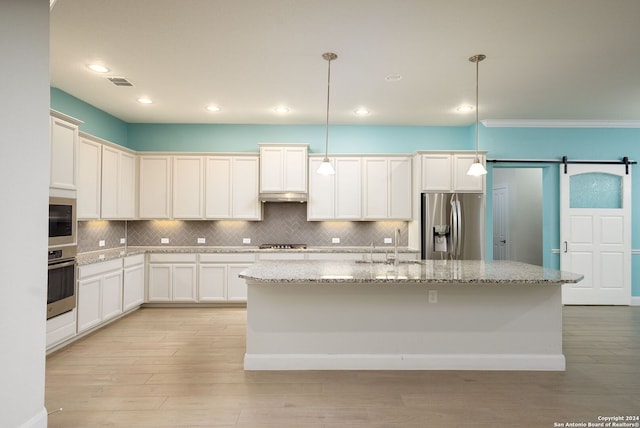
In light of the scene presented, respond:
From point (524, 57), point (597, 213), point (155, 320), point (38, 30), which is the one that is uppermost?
point (524, 57)

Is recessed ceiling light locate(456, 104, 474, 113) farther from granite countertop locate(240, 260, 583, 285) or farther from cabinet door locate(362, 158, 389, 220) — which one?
granite countertop locate(240, 260, 583, 285)

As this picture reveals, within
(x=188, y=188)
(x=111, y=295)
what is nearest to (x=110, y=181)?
(x=188, y=188)

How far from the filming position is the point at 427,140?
6137 mm

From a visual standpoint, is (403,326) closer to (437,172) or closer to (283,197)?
(437,172)

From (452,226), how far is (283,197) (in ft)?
8.44

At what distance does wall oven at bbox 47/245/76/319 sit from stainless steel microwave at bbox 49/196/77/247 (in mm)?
79

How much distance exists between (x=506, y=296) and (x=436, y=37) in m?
2.36

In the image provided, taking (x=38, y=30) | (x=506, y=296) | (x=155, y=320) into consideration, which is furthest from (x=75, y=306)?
(x=506, y=296)

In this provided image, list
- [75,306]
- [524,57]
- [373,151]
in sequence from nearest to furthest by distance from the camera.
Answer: [524,57] → [75,306] → [373,151]

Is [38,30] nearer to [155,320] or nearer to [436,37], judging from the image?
[436,37]

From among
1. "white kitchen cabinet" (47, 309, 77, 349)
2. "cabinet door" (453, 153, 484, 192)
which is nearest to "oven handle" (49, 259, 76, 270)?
"white kitchen cabinet" (47, 309, 77, 349)

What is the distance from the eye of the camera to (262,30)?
9.94ft

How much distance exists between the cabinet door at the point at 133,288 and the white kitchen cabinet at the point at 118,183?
805 mm

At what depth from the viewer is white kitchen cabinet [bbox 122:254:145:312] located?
Result: 4.95 m
